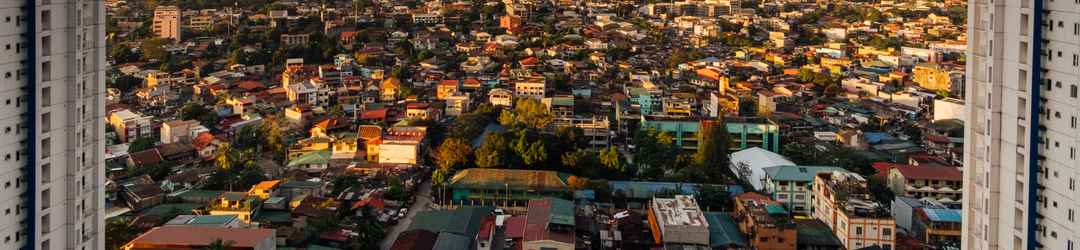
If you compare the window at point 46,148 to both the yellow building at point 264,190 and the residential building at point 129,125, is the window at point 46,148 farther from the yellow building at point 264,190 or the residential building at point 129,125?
the residential building at point 129,125

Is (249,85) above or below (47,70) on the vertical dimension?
below

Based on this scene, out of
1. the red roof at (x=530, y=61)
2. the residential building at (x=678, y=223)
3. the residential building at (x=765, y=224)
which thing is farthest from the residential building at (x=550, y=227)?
the red roof at (x=530, y=61)

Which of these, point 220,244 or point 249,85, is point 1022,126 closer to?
point 220,244

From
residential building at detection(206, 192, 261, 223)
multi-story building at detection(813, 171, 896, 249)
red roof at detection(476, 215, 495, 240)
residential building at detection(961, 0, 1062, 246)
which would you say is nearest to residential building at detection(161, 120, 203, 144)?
residential building at detection(206, 192, 261, 223)

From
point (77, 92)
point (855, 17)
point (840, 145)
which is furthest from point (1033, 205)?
point (855, 17)

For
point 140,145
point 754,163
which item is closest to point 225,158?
point 140,145

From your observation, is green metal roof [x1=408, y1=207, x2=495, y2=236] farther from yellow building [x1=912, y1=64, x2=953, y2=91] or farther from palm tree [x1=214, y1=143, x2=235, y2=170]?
yellow building [x1=912, y1=64, x2=953, y2=91]
